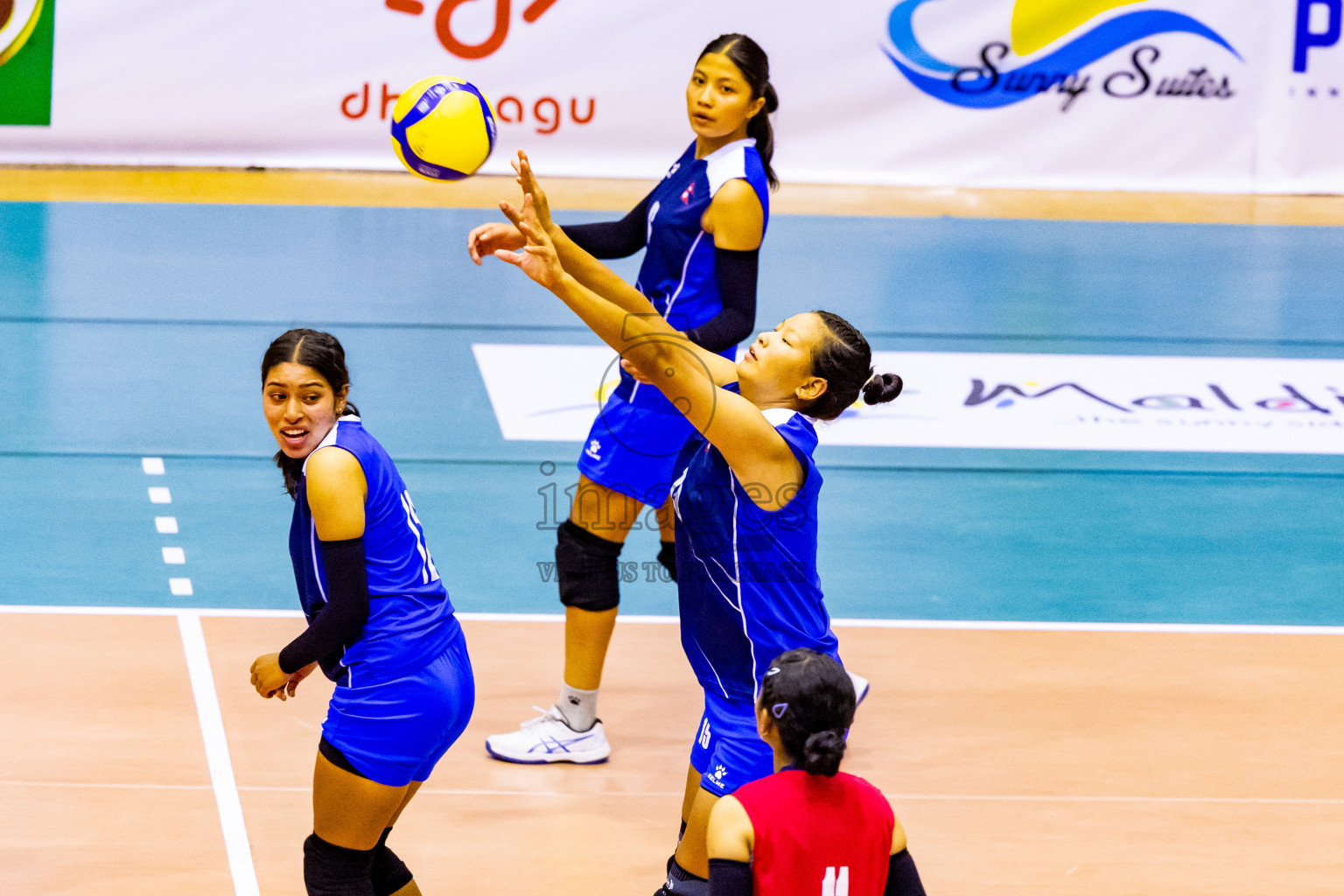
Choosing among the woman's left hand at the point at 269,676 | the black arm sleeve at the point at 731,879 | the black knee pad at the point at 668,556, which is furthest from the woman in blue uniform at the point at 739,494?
the black knee pad at the point at 668,556

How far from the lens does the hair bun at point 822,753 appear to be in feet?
8.28

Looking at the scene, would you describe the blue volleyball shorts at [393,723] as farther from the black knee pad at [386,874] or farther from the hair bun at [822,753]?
the hair bun at [822,753]

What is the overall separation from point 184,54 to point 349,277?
3284 mm

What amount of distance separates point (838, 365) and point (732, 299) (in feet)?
4.31

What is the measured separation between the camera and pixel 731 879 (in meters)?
2.46

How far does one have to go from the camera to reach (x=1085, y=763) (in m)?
4.73

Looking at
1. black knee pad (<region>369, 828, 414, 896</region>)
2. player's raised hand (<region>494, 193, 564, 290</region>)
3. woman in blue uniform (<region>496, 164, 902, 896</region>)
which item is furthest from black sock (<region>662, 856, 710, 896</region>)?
player's raised hand (<region>494, 193, 564, 290</region>)

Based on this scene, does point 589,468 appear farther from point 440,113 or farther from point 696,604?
point 696,604

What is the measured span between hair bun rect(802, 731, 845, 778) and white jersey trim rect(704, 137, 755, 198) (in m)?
2.29

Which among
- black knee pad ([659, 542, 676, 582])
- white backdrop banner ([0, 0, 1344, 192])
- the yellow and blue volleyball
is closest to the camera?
the yellow and blue volleyball

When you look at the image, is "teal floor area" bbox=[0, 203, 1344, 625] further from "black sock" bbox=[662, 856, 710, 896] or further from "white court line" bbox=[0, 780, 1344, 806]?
"black sock" bbox=[662, 856, 710, 896]

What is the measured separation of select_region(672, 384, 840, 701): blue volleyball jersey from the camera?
314 centimetres

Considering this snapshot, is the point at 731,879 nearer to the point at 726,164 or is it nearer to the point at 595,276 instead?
the point at 595,276

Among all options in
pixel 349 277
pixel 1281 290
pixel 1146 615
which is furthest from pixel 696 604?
pixel 1281 290
